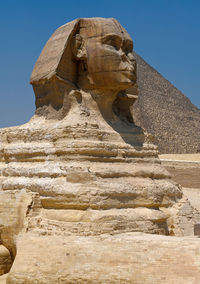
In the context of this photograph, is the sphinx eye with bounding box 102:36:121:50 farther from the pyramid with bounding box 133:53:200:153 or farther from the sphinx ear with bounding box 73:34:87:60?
the pyramid with bounding box 133:53:200:153

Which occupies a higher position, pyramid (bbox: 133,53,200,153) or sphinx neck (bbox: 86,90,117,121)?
pyramid (bbox: 133,53,200,153)

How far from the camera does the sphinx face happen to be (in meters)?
7.94

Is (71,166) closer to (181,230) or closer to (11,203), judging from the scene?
(11,203)

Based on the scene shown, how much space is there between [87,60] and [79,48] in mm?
254

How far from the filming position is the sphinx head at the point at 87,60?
7.97 metres

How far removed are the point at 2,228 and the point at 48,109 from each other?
6.42ft

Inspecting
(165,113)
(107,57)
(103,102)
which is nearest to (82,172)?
(103,102)

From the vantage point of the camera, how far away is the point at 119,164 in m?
7.66

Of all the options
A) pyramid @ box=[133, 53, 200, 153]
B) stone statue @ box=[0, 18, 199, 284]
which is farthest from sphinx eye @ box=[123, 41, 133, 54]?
pyramid @ box=[133, 53, 200, 153]

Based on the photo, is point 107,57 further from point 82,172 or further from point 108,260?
point 108,260

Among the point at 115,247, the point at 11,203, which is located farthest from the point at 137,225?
the point at 11,203

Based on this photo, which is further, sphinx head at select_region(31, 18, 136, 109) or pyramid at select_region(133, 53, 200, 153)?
pyramid at select_region(133, 53, 200, 153)

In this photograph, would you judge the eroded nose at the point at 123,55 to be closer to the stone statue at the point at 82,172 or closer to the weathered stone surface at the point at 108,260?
the stone statue at the point at 82,172

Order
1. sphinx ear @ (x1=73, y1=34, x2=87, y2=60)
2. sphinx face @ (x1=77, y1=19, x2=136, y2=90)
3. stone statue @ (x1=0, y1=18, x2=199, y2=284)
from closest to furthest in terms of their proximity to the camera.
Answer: stone statue @ (x1=0, y1=18, x2=199, y2=284) < sphinx face @ (x1=77, y1=19, x2=136, y2=90) < sphinx ear @ (x1=73, y1=34, x2=87, y2=60)
